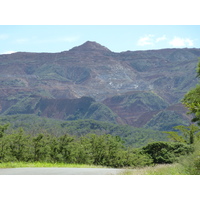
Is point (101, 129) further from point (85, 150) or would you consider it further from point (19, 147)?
point (19, 147)

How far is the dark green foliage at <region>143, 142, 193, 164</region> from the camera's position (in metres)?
26.2

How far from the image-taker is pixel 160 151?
27.4m

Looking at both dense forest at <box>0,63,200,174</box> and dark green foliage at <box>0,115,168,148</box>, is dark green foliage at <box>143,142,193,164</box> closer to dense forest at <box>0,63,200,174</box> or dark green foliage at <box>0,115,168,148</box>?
dense forest at <box>0,63,200,174</box>

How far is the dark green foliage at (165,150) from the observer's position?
26.2 metres

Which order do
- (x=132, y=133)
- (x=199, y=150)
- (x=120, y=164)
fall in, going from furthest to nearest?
(x=132, y=133)
(x=120, y=164)
(x=199, y=150)

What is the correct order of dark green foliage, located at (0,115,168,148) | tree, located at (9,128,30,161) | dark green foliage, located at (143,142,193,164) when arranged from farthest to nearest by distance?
dark green foliage, located at (0,115,168,148) → dark green foliage, located at (143,142,193,164) → tree, located at (9,128,30,161)

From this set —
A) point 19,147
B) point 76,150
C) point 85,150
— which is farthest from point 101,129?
point 19,147

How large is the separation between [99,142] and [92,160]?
249cm

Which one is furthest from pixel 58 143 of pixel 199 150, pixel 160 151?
pixel 199 150

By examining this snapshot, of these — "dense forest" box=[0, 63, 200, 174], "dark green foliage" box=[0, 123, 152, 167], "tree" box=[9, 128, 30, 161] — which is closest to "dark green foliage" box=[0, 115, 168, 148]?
"dense forest" box=[0, 63, 200, 174]

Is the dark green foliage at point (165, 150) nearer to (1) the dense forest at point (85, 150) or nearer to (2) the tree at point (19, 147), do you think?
(1) the dense forest at point (85, 150)
